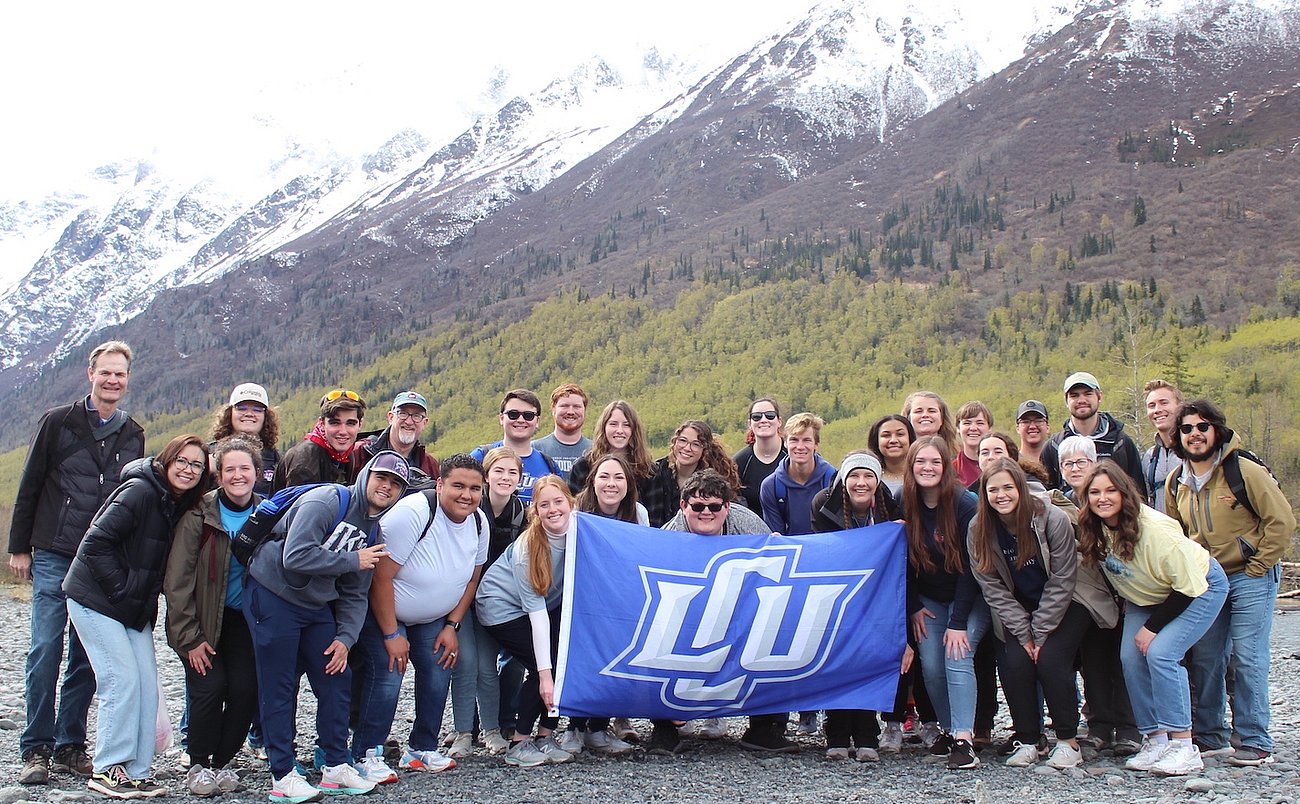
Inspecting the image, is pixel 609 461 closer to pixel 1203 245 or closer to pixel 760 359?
pixel 760 359

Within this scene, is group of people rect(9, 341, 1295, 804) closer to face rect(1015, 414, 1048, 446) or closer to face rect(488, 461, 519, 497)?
face rect(488, 461, 519, 497)

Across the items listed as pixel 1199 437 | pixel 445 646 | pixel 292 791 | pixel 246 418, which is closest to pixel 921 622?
pixel 1199 437

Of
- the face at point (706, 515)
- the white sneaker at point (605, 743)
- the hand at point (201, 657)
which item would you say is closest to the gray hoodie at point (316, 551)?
the hand at point (201, 657)

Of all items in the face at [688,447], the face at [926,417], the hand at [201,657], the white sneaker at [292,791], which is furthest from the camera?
the face at [926,417]

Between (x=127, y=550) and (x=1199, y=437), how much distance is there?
709 centimetres

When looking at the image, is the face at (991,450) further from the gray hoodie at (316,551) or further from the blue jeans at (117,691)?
the blue jeans at (117,691)

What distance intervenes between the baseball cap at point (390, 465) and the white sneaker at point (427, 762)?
77.1 inches

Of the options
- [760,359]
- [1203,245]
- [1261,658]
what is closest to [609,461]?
[1261,658]

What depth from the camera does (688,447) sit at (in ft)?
27.6

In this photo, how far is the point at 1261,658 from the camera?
7.29 m

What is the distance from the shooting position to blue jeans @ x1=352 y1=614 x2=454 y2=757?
22.6 feet

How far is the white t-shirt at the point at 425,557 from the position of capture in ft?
22.4

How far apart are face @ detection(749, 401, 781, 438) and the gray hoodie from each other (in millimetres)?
3503

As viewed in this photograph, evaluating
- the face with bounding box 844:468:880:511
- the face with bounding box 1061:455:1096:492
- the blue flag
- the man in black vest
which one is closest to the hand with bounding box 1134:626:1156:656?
the face with bounding box 1061:455:1096:492
